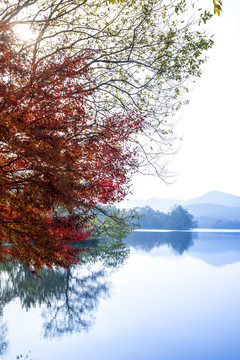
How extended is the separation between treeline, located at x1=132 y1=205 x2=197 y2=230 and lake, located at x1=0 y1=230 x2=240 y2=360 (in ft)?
341

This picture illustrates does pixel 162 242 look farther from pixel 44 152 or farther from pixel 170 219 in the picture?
pixel 44 152

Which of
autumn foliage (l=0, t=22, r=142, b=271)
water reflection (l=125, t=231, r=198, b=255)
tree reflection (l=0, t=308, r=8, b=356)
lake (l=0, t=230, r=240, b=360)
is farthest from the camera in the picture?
water reflection (l=125, t=231, r=198, b=255)

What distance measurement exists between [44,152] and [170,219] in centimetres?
14574

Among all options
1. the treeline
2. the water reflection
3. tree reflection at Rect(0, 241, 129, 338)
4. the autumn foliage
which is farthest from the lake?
the treeline

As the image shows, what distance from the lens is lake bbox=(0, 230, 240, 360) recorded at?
49.2ft

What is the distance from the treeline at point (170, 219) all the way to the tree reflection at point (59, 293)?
4092 inches

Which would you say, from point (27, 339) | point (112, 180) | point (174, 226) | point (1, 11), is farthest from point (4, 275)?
point (174, 226)

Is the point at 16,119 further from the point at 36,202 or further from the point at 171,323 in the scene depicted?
the point at 171,323

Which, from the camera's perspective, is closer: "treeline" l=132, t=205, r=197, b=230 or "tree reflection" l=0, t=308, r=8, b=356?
"tree reflection" l=0, t=308, r=8, b=356

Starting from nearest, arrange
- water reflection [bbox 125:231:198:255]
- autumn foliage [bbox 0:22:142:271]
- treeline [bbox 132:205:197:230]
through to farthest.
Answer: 1. autumn foliage [bbox 0:22:142:271]
2. water reflection [bbox 125:231:198:255]
3. treeline [bbox 132:205:197:230]

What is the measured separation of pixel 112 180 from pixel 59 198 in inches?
106

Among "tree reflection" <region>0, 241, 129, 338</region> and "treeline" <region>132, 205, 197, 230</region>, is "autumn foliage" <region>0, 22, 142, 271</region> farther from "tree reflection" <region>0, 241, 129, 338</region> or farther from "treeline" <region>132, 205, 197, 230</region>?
"treeline" <region>132, 205, 197, 230</region>

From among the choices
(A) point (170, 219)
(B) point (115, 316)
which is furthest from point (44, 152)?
(A) point (170, 219)

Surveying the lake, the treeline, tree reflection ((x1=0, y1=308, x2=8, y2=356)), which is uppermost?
the treeline
